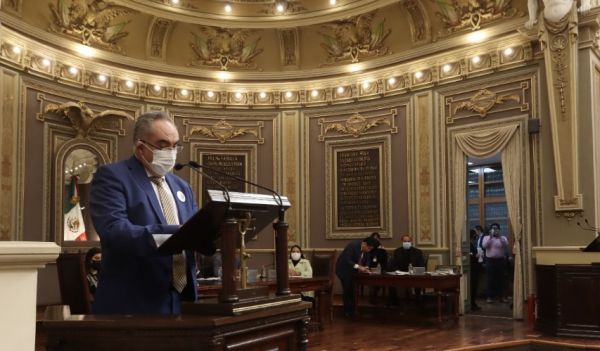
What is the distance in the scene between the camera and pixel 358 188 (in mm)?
10656

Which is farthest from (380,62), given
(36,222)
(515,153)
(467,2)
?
(36,222)

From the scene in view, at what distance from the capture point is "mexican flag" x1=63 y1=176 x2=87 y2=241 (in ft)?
30.3

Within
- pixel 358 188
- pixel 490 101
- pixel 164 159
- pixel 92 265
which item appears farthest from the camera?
pixel 358 188

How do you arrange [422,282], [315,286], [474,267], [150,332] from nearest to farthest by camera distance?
[150,332], [315,286], [422,282], [474,267]

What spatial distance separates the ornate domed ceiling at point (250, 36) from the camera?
925 centimetres

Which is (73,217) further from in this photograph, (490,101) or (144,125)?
(144,125)

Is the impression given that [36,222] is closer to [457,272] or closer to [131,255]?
[457,272]

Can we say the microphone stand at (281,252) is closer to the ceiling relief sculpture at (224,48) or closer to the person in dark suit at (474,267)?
the person in dark suit at (474,267)

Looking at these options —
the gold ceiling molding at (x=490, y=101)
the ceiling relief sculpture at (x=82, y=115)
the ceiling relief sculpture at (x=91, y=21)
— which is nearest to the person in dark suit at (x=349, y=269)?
the gold ceiling molding at (x=490, y=101)

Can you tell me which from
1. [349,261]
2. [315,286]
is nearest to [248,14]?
[349,261]

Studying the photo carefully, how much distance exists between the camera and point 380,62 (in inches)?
418

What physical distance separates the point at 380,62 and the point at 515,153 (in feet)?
9.84

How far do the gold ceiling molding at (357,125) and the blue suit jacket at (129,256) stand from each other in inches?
331

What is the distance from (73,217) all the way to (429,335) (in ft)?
18.4
